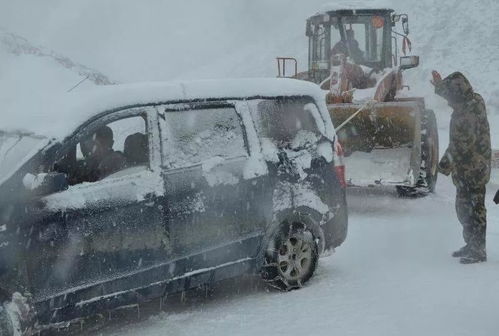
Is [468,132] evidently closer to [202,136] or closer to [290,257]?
[290,257]

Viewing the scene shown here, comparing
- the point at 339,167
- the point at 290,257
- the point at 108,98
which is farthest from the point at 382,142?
the point at 108,98

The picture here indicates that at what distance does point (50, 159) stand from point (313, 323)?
2311mm

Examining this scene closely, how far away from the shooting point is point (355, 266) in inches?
269

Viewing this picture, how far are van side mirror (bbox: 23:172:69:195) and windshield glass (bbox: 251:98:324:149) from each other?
2.01 m

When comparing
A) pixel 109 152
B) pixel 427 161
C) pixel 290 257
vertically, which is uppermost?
pixel 109 152

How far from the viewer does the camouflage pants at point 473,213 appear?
6.56 meters

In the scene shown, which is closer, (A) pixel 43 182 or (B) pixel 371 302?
(A) pixel 43 182

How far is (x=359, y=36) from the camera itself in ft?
42.1

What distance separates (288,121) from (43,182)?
2540mm

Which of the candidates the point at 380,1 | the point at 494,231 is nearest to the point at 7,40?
the point at 380,1

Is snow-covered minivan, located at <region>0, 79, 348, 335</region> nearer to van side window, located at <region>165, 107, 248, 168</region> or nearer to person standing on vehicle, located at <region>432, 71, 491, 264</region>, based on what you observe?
van side window, located at <region>165, 107, 248, 168</region>

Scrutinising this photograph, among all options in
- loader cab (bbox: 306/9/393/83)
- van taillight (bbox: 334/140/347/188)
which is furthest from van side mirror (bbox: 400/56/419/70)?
van taillight (bbox: 334/140/347/188)

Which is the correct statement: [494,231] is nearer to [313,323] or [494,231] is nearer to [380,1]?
[313,323]

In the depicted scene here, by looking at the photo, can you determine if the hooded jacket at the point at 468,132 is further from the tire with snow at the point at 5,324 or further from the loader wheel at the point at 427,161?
the tire with snow at the point at 5,324
